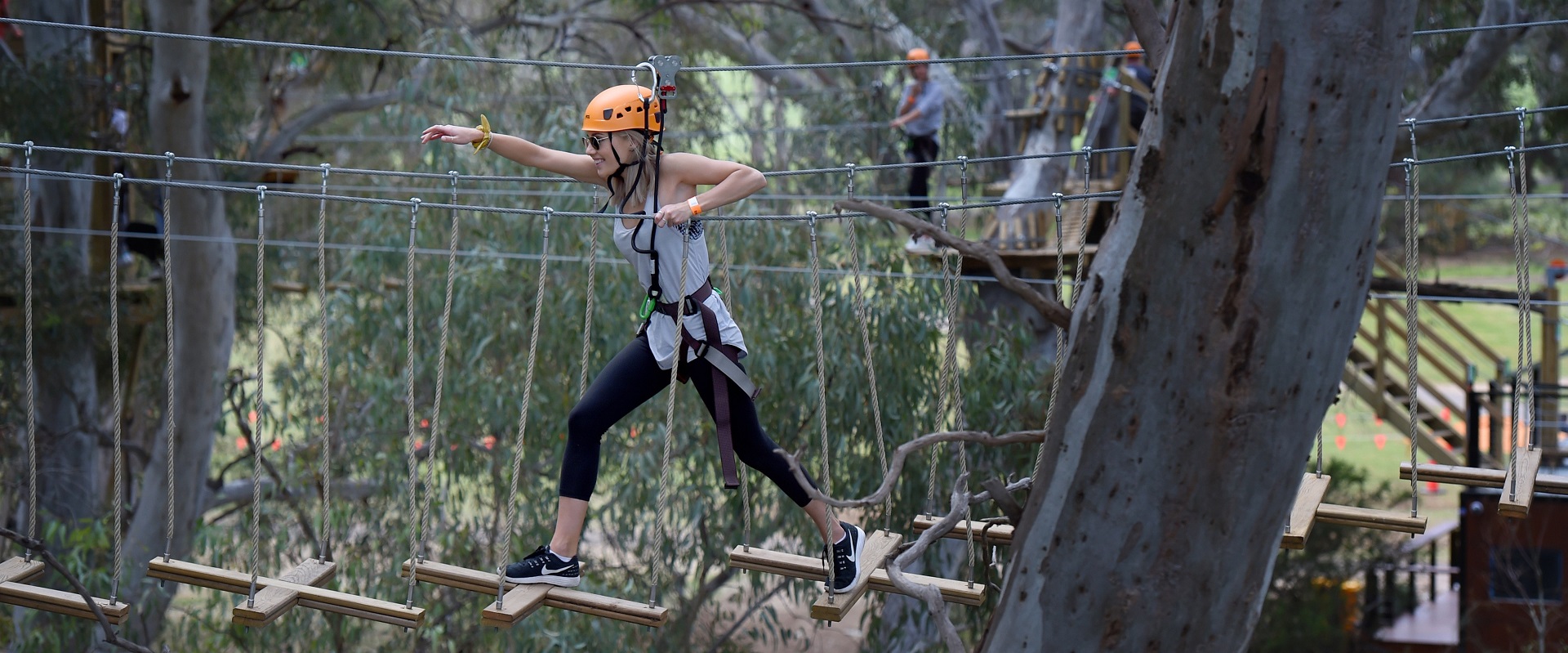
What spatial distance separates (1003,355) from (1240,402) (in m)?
3.64

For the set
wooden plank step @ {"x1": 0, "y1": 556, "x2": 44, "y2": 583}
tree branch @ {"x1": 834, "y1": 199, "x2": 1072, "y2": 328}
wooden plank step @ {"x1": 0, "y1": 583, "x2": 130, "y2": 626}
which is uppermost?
tree branch @ {"x1": 834, "y1": 199, "x2": 1072, "y2": 328}

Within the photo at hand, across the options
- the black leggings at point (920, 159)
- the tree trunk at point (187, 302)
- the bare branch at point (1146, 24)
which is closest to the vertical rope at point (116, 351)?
the tree trunk at point (187, 302)

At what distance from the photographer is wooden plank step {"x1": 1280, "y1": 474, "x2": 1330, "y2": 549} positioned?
2328 millimetres

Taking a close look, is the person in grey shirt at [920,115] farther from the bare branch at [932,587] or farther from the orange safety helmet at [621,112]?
the bare branch at [932,587]

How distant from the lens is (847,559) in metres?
2.48

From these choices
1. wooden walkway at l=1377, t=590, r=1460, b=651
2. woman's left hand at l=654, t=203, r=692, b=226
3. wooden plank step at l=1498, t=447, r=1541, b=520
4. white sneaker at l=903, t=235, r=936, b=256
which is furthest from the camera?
wooden walkway at l=1377, t=590, r=1460, b=651

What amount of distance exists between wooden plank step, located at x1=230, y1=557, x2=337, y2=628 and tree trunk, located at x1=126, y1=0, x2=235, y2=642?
3650 millimetres

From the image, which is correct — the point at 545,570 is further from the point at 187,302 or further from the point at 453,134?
the point at 187,302

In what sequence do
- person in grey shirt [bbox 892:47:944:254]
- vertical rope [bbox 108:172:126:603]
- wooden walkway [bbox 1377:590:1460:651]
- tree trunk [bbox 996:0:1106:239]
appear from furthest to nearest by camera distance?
wooden walkway [bbox 1377:590:1460:651] → tree trunk [bbox 996:0:1106:239] → person in grey shirt [bbox 892:47:944:254] → vertical rope [bbox 108:172:126:603]

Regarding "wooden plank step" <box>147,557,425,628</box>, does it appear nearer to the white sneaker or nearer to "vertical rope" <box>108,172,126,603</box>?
"vertical rope" <box>108,172,126,603</box>

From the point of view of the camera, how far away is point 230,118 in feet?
24.0

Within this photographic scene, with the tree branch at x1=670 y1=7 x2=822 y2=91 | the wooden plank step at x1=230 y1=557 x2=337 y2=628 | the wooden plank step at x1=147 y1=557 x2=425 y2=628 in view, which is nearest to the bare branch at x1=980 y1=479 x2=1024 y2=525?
the wooden plank step at x1=147 y1=557 x2=425 y2=628

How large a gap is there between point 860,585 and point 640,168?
2.76 ft

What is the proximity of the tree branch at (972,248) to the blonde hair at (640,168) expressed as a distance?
666mm
